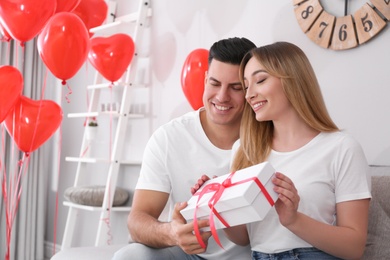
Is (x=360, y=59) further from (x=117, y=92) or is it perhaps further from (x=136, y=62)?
(x=117, y=92)

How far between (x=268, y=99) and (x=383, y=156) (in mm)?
772

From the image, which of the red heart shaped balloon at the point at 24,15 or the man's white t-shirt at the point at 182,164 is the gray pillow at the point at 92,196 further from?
the man's white t-shirt at the point at 182,164

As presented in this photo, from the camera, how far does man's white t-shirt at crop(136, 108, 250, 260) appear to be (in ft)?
5.71

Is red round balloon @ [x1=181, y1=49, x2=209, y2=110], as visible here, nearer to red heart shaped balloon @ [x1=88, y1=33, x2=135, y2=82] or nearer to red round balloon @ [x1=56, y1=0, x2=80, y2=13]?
red heart shaped balloon @ [x1=88, y1=33, x2=135, y2=82]

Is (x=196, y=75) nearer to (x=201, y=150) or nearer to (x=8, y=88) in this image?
(x=201, y=150)

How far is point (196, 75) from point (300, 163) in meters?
1.11

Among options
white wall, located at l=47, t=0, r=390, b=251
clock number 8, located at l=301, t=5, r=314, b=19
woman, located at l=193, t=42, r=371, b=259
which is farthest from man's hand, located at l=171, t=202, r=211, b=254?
clock number 8, located at l=301, t=5, r=314, b=19

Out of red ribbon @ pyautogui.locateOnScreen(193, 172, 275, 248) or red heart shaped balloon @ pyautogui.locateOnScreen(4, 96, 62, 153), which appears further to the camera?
red heart shaped balloon @ pyautogui.locateOnScreen(4, 96, 62, 153)

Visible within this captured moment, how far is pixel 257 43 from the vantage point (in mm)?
2598

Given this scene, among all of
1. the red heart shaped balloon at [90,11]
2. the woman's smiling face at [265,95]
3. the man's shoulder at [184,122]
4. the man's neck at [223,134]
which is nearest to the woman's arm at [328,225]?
the woman's smiling face at [265,95]

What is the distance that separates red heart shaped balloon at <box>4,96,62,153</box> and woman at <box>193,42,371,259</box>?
1.29m

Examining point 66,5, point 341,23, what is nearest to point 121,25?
point 66,5

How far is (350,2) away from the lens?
2145mm

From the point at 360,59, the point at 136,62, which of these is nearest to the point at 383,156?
the point at 360,59
